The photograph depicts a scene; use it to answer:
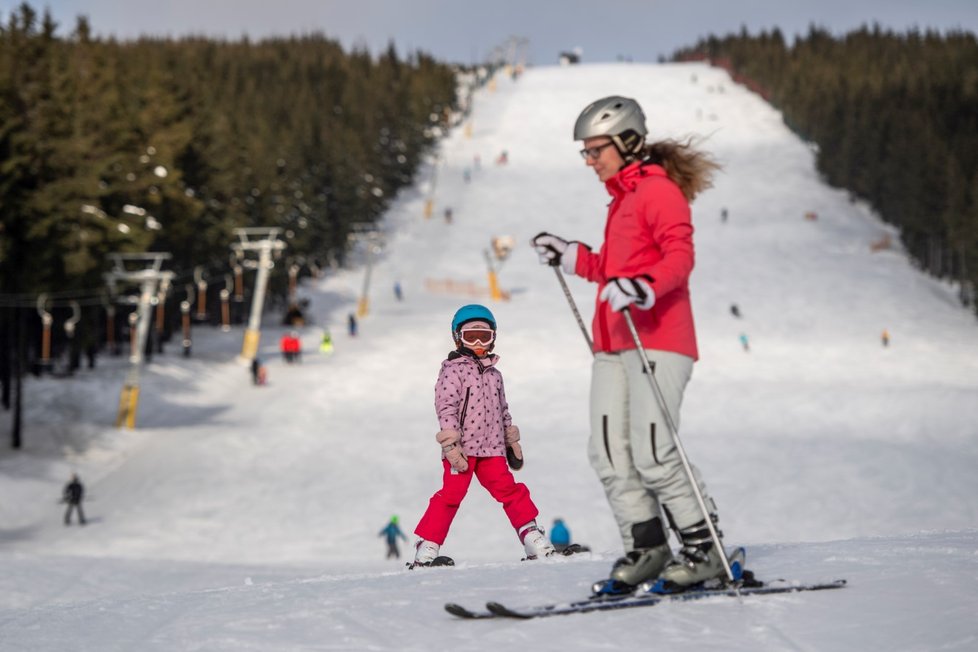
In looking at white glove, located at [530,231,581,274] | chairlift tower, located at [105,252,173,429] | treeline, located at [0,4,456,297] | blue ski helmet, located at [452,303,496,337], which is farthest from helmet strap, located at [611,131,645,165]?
chairlift tower, located at [105,252,173,429]

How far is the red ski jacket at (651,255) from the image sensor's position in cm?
504

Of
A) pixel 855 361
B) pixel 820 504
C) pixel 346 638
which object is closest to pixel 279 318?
pixel 855 361

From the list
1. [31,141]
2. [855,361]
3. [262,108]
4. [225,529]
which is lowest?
[225,529]

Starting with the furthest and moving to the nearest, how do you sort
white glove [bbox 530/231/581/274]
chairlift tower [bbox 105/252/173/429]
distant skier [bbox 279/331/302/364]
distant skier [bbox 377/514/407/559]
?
distant skier [bbox 279/331/302/364]
chairlift tower [bbox 105/252/173/429]
distant skier [bbox 377/514/407/559]
white glove [bbox 530/231/581/274]

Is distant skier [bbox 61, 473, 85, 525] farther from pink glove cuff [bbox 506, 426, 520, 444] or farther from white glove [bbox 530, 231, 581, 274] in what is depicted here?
white glove [bbox 530, 231, 581, 274]

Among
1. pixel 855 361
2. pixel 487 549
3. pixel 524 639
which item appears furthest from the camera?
pixel 855 361

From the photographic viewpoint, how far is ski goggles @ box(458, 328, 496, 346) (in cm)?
689

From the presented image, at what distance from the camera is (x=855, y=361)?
46.2 metres

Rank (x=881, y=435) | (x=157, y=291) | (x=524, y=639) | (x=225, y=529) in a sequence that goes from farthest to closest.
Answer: (x=157, y=291), (x=881, y=435), (x=225, y=529), (x=524, y=639)

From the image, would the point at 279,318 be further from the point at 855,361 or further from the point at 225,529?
the point at 225,529

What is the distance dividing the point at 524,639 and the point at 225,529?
776 inches

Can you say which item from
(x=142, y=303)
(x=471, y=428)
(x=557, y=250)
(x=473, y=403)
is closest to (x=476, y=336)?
(x=473, y=403)

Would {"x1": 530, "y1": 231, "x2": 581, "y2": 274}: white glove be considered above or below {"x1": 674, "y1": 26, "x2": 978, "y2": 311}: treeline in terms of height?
below

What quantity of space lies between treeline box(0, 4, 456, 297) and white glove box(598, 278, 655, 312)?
28197 millimetres
